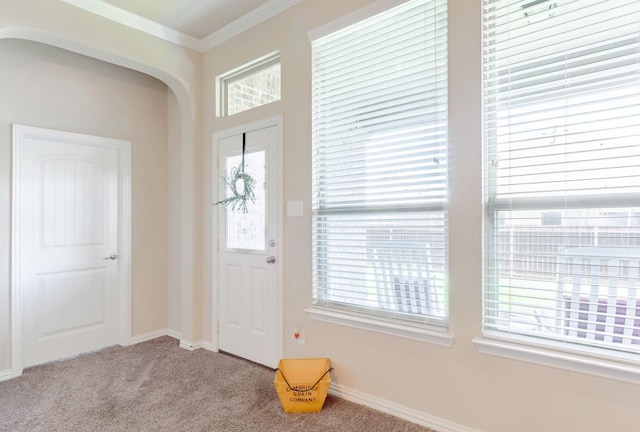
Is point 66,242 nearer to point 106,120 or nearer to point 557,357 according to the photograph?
point 106,120

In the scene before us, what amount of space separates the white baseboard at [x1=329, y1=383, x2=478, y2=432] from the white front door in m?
2.51

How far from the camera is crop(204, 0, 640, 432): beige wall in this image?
1716mm

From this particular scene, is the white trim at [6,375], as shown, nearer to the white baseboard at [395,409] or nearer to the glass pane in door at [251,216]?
the glass pane in door at [251,216]

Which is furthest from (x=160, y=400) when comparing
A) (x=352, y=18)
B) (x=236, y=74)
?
(x=352, y=18)

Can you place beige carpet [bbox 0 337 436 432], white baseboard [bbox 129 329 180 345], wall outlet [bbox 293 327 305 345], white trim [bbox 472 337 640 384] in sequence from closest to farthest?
white trim [bbox 472 337 640 384]
beige carpet [bbox 0 337 436 432]
wall outlet [bbox 293 327 305 345]
white baseboard [bbox 129 329 180 345]

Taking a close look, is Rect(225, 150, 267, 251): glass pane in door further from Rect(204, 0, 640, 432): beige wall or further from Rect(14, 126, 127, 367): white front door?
Rect(14, 126, 127, 367): white front door

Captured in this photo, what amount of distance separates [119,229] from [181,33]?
2024 mm

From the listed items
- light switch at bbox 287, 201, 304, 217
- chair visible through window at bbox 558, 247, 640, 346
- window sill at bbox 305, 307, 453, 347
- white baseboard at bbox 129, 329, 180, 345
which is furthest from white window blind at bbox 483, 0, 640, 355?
white baseboard at bbox 129, 329, 180, 345

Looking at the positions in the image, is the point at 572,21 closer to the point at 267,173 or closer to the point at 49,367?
the point at 267,173

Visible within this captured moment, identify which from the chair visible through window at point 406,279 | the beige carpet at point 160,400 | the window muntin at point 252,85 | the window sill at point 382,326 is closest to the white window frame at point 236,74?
the window muntin at point 252,85

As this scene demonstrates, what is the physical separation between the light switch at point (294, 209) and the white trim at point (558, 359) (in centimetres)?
147

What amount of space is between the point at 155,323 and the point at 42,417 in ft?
5.29

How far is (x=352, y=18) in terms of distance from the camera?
7.89 ft

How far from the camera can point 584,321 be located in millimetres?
1695
